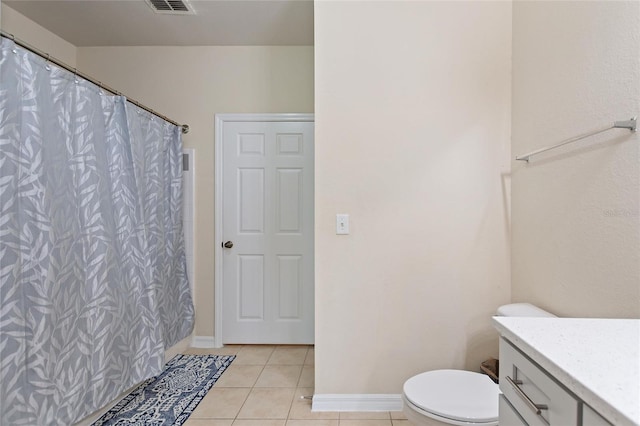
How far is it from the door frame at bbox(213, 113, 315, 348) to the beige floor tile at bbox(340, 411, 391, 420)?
136 cm

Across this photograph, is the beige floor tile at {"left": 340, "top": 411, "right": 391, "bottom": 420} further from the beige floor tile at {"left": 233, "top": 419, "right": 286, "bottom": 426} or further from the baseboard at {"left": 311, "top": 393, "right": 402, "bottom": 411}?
the beige floor tile at {"left": 233, "top": 419, "right": 286, "bottom": 426}

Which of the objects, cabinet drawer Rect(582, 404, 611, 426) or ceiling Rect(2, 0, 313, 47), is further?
ceiling Rect(2, 0, 313, 47)

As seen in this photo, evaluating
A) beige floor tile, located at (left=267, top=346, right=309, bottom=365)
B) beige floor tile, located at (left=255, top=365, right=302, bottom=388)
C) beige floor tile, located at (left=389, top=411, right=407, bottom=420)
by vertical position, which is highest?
beige floor tile, located at (left=389, top=411, right=407, bottom=420)

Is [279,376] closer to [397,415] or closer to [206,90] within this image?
[397,415]

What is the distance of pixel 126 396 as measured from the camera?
198 cm

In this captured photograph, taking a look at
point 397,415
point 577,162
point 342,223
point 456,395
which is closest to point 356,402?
point 397,415

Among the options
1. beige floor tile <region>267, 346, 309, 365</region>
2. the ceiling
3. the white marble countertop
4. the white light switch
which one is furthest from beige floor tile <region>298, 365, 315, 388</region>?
the ceiling

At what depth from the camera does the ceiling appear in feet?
7.30

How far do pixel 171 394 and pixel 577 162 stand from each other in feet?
8.14

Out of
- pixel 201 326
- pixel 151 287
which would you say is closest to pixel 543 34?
pixel 151 287

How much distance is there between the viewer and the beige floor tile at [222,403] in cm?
182

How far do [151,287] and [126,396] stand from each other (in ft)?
2.18

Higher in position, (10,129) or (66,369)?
(10,129)

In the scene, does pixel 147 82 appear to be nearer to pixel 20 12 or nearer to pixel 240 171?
pixel 20 12
